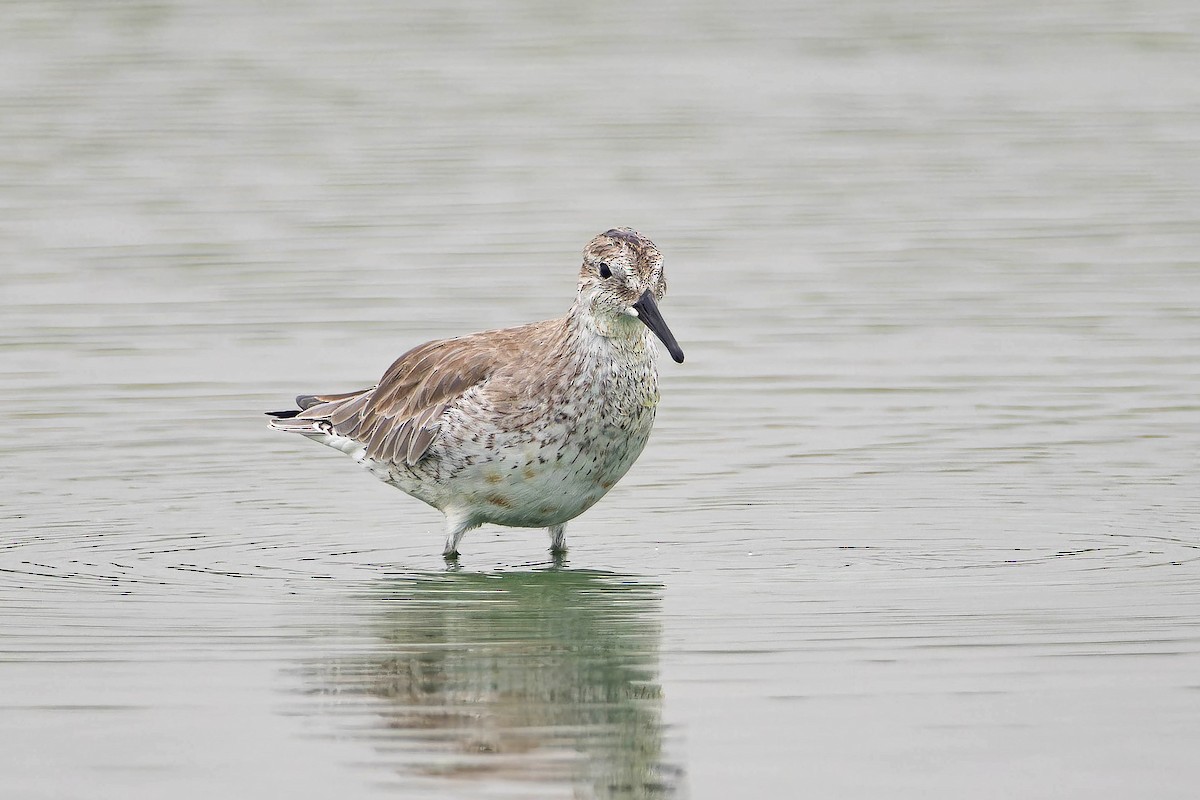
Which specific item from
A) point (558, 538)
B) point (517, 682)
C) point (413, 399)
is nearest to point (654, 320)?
point (558, 538)

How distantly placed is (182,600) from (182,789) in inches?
107

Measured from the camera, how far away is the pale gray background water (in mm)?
7680

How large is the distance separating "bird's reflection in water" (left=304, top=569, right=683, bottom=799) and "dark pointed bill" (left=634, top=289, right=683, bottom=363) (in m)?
1.08

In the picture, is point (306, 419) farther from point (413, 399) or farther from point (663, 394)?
point (663, 394)

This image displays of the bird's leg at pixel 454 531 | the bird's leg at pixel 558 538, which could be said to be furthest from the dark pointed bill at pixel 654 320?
the bird's leg at pixel 454 531

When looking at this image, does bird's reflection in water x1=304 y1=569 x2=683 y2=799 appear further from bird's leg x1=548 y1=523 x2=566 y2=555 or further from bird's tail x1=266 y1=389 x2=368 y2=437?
bird's tail x1=266 y1=389 x2=368 y2=437

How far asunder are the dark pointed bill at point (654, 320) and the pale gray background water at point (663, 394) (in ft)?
3.41

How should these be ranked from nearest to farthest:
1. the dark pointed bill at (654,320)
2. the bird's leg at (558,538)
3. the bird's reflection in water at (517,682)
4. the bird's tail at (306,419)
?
the bird's reflection in water at (517,682) → the dark pointed bill at (654,320) → the bird's leg at (558,538) → the bird's tail at (306,419)

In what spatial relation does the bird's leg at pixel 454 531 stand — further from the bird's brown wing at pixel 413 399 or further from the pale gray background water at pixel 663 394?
the bird's brown wing at pixel 413 399

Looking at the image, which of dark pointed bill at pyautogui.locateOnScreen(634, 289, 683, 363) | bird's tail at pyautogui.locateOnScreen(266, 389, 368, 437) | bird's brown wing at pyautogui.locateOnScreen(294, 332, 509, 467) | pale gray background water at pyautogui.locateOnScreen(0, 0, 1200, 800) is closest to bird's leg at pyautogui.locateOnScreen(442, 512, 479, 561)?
pale gray background water at pyautogui.locateOnScreen(0, 0, 1200, 800)

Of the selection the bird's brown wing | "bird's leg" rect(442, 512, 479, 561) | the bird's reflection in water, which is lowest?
the bird's reflection in water

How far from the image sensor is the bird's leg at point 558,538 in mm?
11023

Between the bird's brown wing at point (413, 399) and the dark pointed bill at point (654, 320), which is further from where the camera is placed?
the bird's brown wing at point (413, 399)

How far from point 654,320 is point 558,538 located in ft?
4.81
